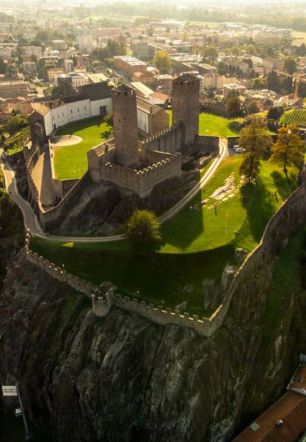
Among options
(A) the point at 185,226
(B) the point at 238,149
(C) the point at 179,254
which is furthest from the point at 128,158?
(B) the point at 238,149

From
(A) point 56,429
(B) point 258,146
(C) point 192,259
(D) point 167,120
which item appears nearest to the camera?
(A) point 56,429

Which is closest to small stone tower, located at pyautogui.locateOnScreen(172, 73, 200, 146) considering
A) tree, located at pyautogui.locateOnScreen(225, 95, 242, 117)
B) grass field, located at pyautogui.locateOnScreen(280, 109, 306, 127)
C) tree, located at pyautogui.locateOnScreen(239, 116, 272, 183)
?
tree, located at pyautogui.locateOnScreen(239, 116, 272, 183)

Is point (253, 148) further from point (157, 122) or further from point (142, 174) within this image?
point (157, 122)

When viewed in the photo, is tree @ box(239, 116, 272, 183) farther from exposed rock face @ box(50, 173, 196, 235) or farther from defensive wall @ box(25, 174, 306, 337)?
exposed rock face @ box(50, 173, 196, 235)

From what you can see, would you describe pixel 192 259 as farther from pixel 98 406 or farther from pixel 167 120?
pixel 167 120

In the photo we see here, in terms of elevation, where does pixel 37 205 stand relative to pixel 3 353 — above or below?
above

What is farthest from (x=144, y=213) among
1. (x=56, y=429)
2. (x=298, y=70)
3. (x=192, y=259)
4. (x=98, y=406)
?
(x=298, y=70)

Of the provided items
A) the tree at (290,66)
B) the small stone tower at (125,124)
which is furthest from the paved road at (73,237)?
the tree at (290,66)
